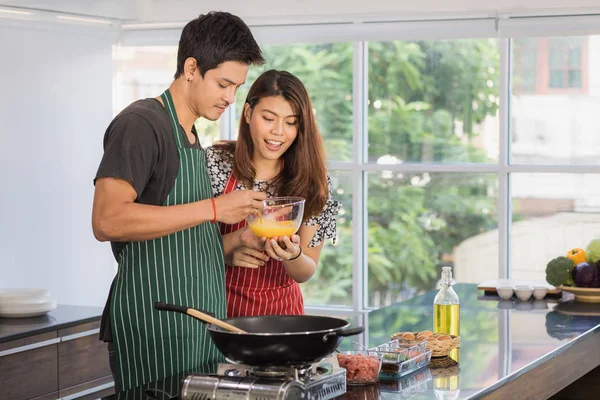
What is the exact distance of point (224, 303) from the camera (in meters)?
2.63

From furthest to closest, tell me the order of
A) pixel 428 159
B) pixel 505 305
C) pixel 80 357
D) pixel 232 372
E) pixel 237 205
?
pixel 428 159
pixel 80 357
pixel 505 305
pixel 237 205
pixel 232 372

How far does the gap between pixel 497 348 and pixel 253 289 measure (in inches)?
30.2

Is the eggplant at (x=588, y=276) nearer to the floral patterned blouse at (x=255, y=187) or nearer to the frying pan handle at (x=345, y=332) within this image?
the floral patterned blouse at (x=255, y=187)

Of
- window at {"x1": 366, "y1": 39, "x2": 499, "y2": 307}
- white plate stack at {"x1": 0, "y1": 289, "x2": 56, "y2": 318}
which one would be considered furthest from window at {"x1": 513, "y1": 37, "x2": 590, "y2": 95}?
white plate stack at {"x1": 0, "y1": 289, "x2": 56, "y2": 318}

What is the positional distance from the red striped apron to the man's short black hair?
646 millimetres

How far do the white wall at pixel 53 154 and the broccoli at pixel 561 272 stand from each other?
8.82 ft

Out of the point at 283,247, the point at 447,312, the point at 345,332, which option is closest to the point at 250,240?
the point at 283,247

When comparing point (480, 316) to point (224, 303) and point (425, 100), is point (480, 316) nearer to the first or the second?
point (224, 303)

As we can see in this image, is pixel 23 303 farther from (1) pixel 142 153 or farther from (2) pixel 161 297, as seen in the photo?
(1) pixel 142 153

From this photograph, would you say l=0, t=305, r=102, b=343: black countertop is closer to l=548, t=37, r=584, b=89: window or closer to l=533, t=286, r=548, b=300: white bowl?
l=533, t=286, r=548, b=300: white bowl

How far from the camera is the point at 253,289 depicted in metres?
2.92

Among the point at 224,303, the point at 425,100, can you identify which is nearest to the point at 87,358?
the point at 224,303

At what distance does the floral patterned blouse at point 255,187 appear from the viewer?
2.97 m

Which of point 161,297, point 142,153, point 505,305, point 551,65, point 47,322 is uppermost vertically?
point 551,65
